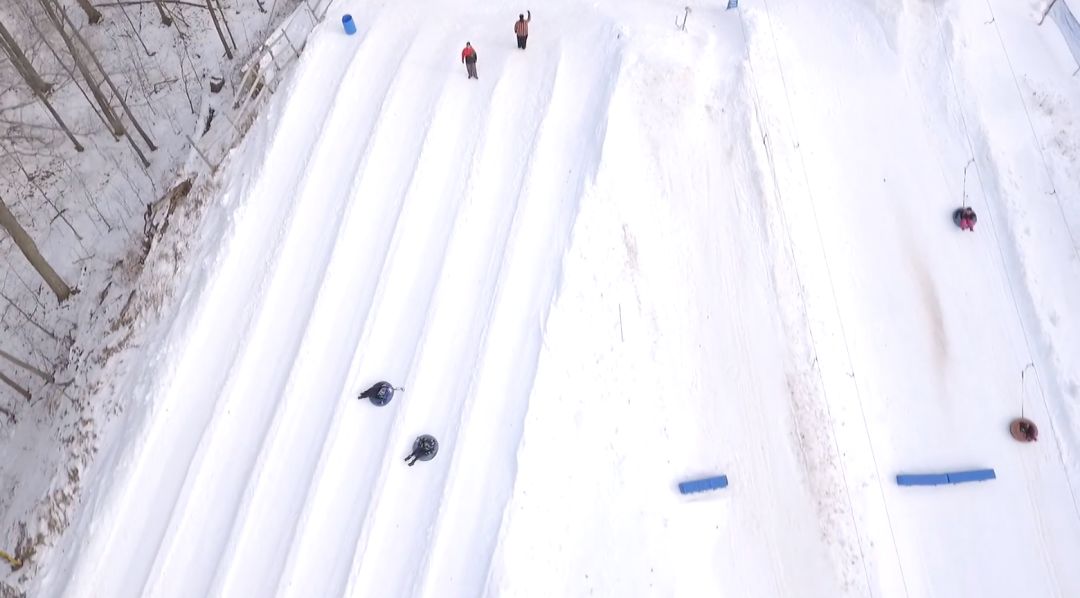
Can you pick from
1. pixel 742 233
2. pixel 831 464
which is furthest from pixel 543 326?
pixel 831 464

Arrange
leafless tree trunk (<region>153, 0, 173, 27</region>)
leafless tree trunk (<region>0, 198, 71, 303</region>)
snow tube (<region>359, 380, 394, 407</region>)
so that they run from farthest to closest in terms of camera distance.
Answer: leafless tree trunk (<region>153, 0, 173, 27</region>) < leafless tree trunk (<region>0, 198, 71, 303</region>) < snow tube (<region>359, 380, 394, 407</region>)

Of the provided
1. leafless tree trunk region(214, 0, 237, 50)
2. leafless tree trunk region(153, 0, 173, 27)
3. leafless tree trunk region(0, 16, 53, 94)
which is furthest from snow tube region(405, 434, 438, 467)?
leafless tree trunk region(153, 0, 173, 27)

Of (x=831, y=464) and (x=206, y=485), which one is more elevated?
(x=831, y=464)

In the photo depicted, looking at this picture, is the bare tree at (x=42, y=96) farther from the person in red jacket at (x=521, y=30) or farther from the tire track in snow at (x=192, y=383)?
the person in red jacket at (x=521, y=30)

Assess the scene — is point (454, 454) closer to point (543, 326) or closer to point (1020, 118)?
point (543, 326)

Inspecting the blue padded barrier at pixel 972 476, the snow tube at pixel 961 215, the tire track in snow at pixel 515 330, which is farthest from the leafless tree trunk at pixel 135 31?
the blue padded barrier at pixel 972 476

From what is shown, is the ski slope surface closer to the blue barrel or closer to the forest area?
the blue barrel
